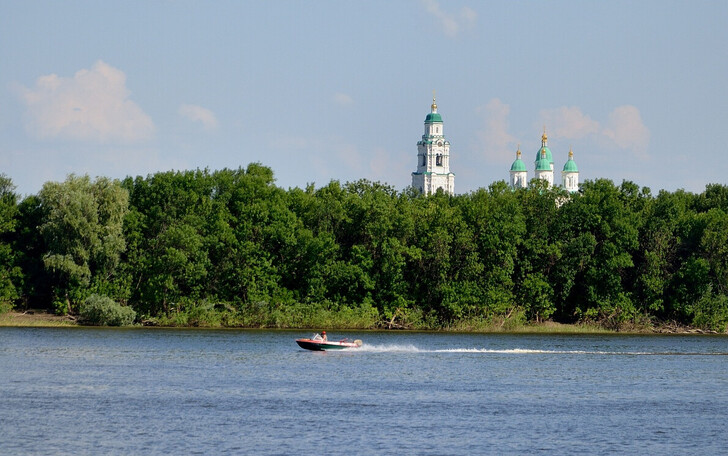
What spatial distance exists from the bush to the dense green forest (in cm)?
18

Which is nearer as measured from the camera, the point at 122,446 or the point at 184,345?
the point at 122,446

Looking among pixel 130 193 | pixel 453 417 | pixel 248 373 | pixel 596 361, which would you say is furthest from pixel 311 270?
pixel 453 417

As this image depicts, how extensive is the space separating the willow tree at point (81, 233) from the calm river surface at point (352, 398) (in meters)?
14.7

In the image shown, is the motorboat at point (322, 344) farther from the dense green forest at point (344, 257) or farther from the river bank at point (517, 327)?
the river bank at point (517, 327)

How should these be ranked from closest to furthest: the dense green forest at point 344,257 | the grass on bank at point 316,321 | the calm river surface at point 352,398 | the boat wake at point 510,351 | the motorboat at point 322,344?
the calm river surface at point 352,398 < the motorboat at point 322,344 < the boat wake at point 510,351 < the dense green forest at point 344,257 < the grass on bank at point 316,321

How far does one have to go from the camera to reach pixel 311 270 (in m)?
110

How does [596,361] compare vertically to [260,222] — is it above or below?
below

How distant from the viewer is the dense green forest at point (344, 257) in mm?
106188

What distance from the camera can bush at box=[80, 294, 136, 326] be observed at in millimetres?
103812

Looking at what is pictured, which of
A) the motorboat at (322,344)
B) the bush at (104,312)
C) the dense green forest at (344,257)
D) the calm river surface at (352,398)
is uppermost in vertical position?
the dense green forest at (344,257)

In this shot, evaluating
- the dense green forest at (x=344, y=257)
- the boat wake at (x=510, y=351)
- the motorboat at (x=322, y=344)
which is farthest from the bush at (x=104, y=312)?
the motorboat at (x=322, y=344)

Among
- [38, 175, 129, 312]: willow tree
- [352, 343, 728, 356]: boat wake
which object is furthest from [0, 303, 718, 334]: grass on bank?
[352, 343, 728, 356]: boat wake

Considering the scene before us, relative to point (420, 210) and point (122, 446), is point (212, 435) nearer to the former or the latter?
point (122, 446)

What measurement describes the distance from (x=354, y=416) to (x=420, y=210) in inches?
2722
